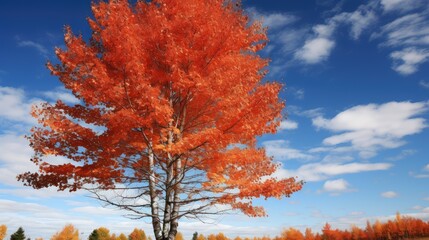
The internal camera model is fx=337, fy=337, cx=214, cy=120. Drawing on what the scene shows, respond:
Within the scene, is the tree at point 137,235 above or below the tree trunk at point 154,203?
below

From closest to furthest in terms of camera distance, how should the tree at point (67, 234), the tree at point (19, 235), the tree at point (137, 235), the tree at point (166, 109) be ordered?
the tree at point (166, 109), the tree at point (19, 235), the tree at point (67, 234), the tree at point (137, 235)

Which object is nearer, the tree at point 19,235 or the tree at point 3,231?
the tree at point 19,235

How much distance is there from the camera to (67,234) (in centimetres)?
8281

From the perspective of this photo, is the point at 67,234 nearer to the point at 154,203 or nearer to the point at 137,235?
the point at 137,235

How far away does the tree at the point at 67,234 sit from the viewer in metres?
81.8

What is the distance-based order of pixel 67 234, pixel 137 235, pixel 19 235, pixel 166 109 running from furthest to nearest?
pixel 137 235 → pixel 67 234 → pixel 19 235 → pixel 166 109

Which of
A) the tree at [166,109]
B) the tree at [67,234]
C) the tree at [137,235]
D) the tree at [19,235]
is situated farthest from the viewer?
the tree at [137,235]

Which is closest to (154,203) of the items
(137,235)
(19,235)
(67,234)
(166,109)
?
(166,109)

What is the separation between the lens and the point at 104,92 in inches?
400

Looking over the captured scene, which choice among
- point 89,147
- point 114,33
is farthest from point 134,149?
point 114,33

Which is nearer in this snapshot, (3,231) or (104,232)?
(3,231)

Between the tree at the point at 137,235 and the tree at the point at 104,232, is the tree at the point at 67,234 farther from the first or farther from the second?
the tree at the point at 137,235

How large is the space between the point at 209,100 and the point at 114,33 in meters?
3.86

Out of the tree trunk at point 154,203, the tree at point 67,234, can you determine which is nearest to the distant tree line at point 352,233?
the tree at point 67,234
